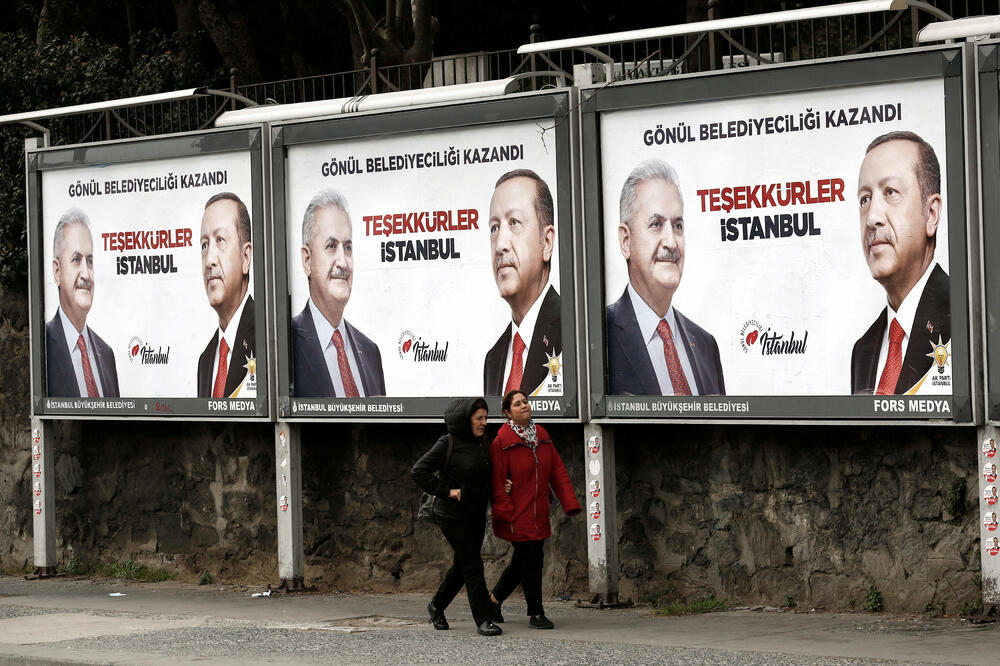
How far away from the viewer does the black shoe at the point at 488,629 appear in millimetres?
10977

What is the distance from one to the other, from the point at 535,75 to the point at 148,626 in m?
5.27

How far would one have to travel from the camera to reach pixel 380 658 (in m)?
10.1

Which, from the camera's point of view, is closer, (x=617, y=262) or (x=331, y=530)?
(x=617, y=262)

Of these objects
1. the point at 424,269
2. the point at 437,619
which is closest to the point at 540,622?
the point at 437,619

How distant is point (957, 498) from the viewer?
434 inches

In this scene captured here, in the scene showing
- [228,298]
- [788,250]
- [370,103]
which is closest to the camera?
[788,250]

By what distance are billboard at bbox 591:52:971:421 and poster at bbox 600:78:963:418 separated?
11 mm

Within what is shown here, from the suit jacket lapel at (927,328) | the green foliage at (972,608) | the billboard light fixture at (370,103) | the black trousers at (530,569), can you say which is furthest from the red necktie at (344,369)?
the green foliage at (972,608)

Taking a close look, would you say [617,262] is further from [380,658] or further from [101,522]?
[101,522]

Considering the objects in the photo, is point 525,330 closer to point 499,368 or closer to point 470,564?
point 499,368

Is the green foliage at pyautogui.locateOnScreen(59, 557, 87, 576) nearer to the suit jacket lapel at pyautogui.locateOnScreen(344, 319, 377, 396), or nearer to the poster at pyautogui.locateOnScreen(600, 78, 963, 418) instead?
the suit jacket lapel at pyautogui.locateOnScreen(344, 319, 377, 396)

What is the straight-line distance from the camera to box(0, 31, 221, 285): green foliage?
53.7 ft

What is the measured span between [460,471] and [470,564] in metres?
0.64

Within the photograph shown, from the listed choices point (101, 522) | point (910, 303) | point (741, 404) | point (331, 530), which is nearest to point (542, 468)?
point (741, 404)
